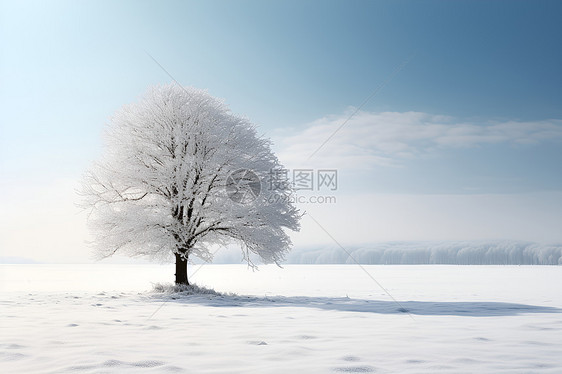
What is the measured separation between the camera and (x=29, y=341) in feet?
25.4

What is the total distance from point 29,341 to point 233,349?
12.7 feet

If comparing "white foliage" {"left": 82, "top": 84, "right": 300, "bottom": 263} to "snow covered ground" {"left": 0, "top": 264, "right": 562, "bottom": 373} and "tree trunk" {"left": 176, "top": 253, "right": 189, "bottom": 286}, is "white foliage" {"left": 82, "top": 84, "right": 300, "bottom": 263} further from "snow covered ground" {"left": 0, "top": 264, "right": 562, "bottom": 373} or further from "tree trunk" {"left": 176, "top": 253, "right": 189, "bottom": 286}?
"snow covered ground" {"left": 0, "top": 264, "right": 562, "bottom": 373}

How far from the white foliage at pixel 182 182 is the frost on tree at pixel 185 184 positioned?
5 cm

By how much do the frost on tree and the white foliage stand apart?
0.16 ft

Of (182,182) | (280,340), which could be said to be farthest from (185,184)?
(280,340)

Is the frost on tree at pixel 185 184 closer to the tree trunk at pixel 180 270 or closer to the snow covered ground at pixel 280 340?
the tree trunk at pixel 180 270

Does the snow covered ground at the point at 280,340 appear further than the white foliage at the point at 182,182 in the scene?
No

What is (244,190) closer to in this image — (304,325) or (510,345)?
(304,325)

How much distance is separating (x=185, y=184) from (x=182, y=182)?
30.4 inches

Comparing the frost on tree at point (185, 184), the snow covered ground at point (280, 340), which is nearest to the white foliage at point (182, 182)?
the frost on tree at point (185, 184)

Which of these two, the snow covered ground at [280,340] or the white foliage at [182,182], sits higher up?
the white foliage at [182,182]

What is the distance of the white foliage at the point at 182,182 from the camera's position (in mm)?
20312

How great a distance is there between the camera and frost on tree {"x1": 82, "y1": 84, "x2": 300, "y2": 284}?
20.3 m

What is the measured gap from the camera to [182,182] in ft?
66.4
